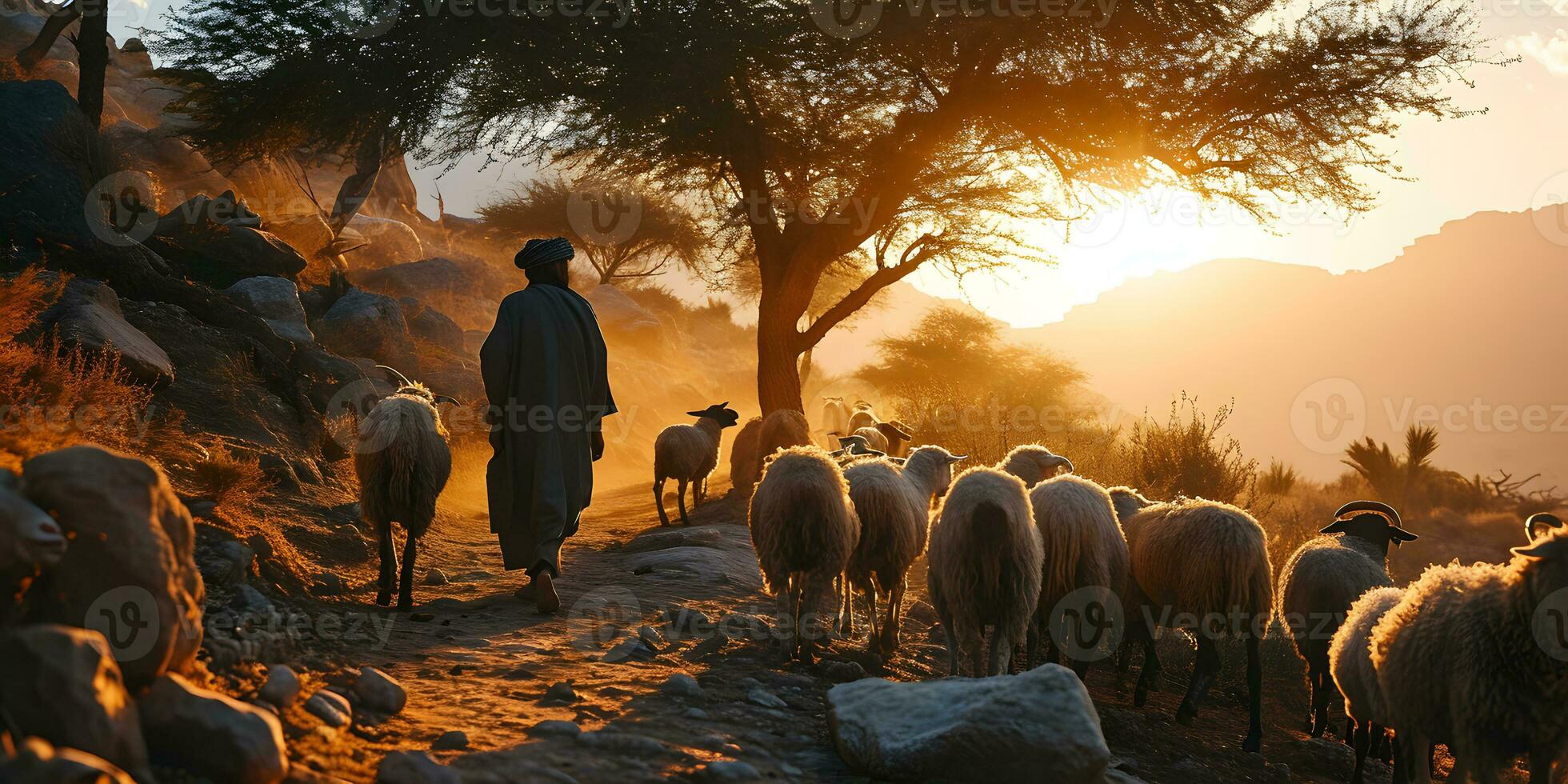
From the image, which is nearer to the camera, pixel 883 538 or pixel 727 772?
pixel 727 772

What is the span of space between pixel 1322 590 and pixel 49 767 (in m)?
7.47

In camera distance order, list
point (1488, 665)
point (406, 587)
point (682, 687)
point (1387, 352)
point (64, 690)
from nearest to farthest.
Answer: point (64, 690) < point (1488, 665) < point (682, 687) < point (406, 587) < point (1387, 352)

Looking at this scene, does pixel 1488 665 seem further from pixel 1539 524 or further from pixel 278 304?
pixel 278 304

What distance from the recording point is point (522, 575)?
8492 millimetres

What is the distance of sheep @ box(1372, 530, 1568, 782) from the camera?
3.95 metres

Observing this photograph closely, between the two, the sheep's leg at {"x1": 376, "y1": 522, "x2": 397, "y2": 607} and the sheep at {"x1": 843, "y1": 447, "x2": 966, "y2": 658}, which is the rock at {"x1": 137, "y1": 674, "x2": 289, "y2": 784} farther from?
the sheep at {"x1": 843, "y1": 447, "x2": 966, "y2": 658}

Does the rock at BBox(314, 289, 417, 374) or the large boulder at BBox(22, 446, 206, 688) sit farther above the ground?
the rock at BBox(314, 289, 417, 374)

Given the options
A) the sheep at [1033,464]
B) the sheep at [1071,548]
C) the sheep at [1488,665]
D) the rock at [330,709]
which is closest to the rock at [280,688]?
the rock at [330,709]

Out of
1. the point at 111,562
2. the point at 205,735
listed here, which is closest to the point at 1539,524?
the point at 205,735

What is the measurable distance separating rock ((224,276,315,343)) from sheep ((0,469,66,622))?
11168 mm

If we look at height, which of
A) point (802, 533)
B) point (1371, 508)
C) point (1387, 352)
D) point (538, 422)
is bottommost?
point (802, 533)

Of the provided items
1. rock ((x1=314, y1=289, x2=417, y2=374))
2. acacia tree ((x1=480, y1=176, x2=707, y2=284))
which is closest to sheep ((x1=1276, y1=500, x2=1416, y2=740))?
rock ((x1=314, y1=289, x2=417, y2=374))

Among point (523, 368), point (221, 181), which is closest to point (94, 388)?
point (523, 368)

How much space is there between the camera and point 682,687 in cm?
468
